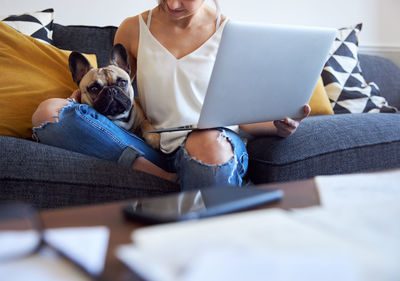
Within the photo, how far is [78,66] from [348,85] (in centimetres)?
139

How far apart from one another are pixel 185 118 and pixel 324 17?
1.75m

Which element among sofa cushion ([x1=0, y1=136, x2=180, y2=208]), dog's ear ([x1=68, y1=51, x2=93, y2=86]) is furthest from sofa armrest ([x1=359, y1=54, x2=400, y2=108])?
sofa cushion ([x1=0, y1=136, x2=180, y2=208])

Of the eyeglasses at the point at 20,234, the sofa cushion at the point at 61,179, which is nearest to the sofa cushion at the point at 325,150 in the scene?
the sofa cushion at the point at 61,179

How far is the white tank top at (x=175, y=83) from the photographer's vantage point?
134cm

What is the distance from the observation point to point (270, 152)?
1313 millimetres

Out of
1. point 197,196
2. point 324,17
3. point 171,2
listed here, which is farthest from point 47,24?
point 324,17

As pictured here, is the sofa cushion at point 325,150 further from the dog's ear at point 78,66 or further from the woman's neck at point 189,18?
the dog's ear at point 78,66

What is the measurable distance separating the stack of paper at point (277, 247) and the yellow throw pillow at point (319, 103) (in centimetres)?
148

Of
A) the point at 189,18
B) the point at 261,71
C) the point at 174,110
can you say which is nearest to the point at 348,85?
the point at 189,18

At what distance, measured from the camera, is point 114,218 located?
0.53 m

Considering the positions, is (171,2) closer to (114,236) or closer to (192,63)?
(192,63)

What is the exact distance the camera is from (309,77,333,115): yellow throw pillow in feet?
6.43

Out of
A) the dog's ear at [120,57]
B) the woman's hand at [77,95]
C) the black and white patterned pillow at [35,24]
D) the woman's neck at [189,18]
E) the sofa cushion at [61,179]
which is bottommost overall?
the sofa cushion at [61,179]

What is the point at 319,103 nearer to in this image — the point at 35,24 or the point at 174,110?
the point at 174,110
